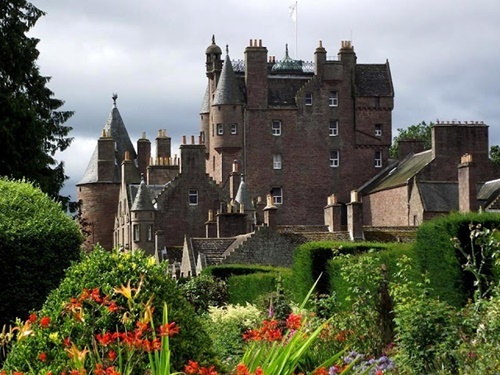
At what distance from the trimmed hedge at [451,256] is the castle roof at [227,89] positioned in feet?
218

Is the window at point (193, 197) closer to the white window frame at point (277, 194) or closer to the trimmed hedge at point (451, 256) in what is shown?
the white window frame at point (277, 194)

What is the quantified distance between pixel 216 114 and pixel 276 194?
25.4 ft

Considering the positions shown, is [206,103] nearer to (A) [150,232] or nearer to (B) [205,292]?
(A) [150,232]

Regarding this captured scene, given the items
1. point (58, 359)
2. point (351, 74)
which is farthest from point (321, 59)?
point (58, 359)

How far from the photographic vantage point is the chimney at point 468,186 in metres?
62.7

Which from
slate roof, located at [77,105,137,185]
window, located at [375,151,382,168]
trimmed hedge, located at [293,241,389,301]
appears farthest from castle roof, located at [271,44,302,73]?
trimmed hedge, located at [293,241,389,301]

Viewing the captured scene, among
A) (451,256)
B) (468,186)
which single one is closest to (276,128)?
(468,186)

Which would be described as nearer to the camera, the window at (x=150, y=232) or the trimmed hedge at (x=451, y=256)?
the trimmed hedge at (x=451, y=256)

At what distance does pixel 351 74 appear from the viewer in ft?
298

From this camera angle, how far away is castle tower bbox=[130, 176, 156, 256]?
76.5m

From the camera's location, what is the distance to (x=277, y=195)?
88.2 metres

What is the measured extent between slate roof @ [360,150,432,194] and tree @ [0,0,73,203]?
3822 cm

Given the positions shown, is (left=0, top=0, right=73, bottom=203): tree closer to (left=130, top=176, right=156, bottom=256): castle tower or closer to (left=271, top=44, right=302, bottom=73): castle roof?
(left=130, top=176, right=156, bottom=256): castle tower

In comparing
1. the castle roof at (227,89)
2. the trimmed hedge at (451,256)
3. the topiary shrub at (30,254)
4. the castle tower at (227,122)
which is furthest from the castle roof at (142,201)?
the trimmed hedge at (451,256)
